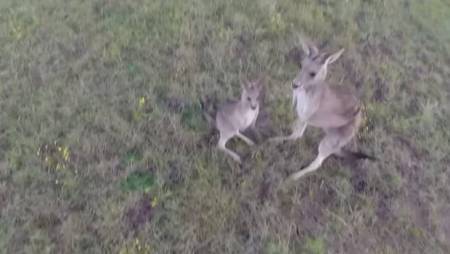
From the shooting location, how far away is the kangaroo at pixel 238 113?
4.16 meters

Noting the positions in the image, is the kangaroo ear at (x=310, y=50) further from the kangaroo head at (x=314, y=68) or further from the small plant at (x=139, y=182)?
the small plant at (x=139, y=182)

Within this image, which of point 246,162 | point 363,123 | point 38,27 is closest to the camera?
point 246,162

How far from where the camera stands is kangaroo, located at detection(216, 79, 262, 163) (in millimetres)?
4160

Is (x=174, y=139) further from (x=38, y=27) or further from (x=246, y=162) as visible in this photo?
(x=38, y=27)

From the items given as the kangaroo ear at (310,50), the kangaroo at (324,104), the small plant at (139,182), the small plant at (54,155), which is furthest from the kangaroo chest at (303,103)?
the small plant at (54,155)

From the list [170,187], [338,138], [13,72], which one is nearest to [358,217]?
[338,138]

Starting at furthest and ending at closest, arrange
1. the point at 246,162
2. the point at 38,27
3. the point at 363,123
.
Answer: the point at 38,27 → the point at 363,123 → the point at 246,162

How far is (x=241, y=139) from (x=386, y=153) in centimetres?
121

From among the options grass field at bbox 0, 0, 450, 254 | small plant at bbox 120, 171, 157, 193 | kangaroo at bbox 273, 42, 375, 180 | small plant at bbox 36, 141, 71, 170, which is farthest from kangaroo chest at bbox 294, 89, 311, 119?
small plant at bbox 36, 141, 71, 170

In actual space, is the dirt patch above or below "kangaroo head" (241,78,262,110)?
below

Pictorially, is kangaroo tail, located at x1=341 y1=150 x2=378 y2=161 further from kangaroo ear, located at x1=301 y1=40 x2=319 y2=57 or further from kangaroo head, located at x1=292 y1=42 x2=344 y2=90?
kangaroo ear, located at x1=301 y1=40 x2=319 y2=57

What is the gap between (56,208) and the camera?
408 cm

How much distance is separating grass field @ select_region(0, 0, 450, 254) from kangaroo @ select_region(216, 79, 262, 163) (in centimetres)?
22

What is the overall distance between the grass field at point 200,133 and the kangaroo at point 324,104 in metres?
0.37
